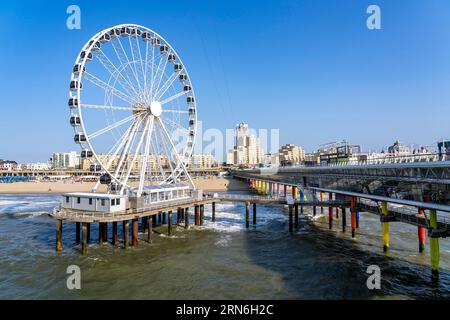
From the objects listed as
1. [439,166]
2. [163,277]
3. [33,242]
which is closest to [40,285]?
[163,277]

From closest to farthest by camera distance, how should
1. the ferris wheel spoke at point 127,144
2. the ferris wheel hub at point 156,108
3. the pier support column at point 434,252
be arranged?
the pier support column at point 434,252, the ferris wheel spoke at point 127,144, the ferris wheel hub at point 156,108

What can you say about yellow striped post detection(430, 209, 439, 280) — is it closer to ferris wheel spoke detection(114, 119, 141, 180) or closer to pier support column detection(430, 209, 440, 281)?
pier support column detection(430, 209, 440, 281)

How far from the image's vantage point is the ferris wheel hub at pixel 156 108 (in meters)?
39.7

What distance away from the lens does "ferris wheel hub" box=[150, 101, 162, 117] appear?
39.7 m

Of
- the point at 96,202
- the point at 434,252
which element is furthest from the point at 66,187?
the point at 434,252

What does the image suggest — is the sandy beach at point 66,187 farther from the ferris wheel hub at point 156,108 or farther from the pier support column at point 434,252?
the pier support column at point 434,252

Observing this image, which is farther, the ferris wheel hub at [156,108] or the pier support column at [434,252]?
the ferris wheel hub at [156,108]

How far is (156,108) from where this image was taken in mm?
40344

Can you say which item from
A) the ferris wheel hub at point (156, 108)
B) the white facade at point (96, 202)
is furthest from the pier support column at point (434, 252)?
the ferris wheel hub at point (156, 108)

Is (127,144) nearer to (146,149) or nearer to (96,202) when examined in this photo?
(146,149)

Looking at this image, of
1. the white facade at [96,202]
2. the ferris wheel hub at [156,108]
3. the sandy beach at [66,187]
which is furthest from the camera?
the sandy beach at [66,187]

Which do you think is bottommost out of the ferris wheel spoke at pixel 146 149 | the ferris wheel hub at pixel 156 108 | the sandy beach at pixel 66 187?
the sandy beach at pixel 66 187

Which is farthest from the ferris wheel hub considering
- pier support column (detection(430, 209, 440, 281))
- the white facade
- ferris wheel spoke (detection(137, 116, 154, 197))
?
pier support column (detection(430, 209, 440, 281))
